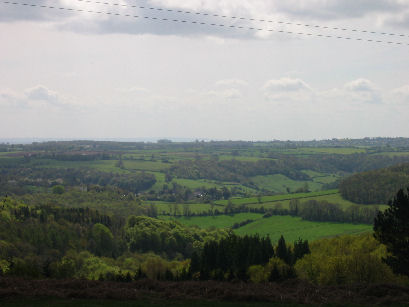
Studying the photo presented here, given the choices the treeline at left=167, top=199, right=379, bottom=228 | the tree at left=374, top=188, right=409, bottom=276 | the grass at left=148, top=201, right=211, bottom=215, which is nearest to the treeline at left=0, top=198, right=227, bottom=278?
the treeline at left=167, top=199, right=379, bottom=228

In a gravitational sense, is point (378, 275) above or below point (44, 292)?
below

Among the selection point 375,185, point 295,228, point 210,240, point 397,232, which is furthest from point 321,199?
point 397,232

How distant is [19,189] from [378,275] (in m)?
185

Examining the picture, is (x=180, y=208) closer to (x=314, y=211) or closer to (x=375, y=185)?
(x=314, y=211)

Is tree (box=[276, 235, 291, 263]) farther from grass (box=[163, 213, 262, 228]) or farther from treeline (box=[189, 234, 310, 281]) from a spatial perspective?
grass (box=[163, 213, 262, 228])

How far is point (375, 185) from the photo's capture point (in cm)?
16488

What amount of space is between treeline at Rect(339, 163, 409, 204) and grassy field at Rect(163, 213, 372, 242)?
106 feet

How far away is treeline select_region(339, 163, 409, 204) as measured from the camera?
517 feet

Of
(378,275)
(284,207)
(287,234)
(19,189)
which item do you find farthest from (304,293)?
(19,189)

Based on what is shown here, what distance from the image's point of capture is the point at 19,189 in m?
198

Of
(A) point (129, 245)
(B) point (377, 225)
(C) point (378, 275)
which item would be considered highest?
(B) point (377, 225)

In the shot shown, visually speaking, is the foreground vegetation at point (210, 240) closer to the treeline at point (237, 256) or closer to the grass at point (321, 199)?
the treeline at point (237, 256)

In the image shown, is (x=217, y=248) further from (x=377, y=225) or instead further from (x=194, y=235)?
(x=194, y=235)

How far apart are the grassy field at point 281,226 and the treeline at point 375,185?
3235cm
